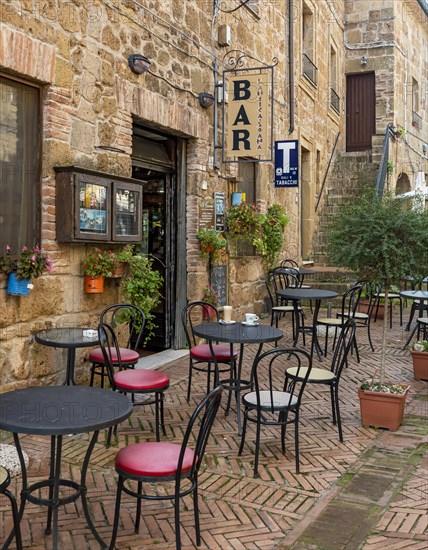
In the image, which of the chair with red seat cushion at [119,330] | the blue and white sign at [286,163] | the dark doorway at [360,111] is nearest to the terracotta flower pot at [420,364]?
the chair with red seat cushion at [119,330]

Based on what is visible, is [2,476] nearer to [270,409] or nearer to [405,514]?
[270,409]

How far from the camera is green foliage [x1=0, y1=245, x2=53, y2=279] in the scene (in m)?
4.41

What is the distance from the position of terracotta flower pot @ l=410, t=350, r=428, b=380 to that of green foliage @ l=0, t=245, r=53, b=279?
3.76 meters

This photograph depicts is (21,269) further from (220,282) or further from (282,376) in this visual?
(220,282)

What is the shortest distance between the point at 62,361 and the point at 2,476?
247 centimetres

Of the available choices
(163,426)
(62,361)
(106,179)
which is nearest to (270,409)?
(163,426)

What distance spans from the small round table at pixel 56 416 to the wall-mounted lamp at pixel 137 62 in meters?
3.85

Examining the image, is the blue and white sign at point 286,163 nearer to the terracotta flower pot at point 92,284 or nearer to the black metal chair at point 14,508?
the terracotta flower pot at point 92,284

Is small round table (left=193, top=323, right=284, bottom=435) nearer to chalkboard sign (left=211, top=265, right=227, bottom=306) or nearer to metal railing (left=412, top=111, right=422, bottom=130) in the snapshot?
chalkboard sign (left=211, top=265, right=227, bottom=306)

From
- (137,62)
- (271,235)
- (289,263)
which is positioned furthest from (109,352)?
(289,263)

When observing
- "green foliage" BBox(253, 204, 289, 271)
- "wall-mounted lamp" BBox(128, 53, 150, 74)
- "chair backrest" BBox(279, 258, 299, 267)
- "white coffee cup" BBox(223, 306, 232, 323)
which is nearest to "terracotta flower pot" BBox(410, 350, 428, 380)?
"white coffee cup" BBox(223, 306, 232, 323)

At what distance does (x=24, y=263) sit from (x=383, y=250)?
2.78 meters

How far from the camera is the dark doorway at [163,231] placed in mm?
7309

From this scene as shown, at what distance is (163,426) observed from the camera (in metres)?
4.36
